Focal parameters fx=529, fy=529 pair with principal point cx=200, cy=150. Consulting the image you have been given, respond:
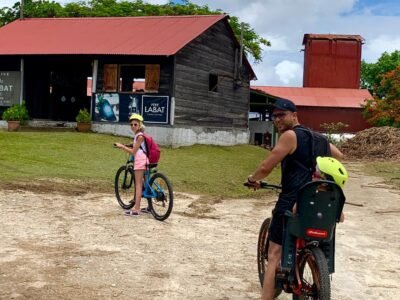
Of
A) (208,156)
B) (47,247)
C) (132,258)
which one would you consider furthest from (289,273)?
(208,156)

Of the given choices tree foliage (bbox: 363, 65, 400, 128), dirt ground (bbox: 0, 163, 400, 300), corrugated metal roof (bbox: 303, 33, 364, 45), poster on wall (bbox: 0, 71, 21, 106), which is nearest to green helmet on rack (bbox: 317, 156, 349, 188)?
dirt ground (bbox: 0, 163, 400, 300)

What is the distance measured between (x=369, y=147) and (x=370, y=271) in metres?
28.9

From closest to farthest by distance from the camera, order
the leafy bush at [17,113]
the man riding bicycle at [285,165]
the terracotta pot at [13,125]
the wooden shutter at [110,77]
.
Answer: the man riding bicycle at [285,165], the terracotta pot at [13,125], the leafy bush at [17,113], the wooden shutter at [110,77]

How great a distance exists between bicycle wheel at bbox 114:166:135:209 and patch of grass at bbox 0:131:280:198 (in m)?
2.25

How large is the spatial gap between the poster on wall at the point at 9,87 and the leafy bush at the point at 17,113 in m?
1.11

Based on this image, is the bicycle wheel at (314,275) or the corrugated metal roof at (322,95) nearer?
the bicycle wheel at (314,275)

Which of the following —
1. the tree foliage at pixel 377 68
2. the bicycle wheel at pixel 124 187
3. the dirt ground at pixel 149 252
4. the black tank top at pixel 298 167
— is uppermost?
the tree foliage at pixel 377 68

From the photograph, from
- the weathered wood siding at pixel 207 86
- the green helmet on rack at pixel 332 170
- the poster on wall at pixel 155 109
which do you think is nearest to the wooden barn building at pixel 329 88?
the weathered wood siding at pixel 207 86

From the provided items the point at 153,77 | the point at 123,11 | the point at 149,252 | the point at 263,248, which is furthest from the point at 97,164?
the point at 123,11

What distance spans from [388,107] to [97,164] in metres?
31.4

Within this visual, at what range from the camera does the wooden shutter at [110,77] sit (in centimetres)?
2395

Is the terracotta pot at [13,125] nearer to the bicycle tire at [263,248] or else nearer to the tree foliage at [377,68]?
the bicycle tire at [263,248]

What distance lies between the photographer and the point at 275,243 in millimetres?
4371

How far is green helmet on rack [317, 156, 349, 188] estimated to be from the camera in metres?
3.99
